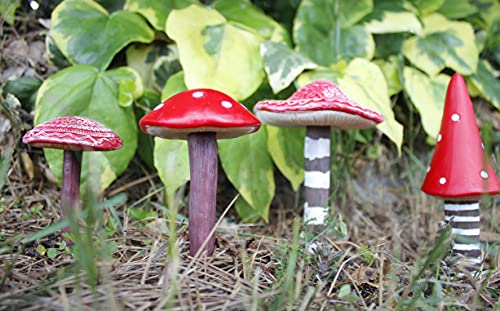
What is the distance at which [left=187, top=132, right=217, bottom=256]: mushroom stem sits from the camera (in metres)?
1.43

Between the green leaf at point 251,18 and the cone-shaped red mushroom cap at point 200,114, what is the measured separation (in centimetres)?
109

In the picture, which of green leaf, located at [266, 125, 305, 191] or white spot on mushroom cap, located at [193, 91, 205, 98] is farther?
green leaf, located at [266, 125, 305, 191]

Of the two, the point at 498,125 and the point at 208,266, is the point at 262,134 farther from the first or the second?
the point at 498,125

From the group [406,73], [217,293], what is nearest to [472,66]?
[406,73]

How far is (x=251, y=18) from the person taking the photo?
238 centimetres

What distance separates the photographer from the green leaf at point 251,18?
2.35 metres

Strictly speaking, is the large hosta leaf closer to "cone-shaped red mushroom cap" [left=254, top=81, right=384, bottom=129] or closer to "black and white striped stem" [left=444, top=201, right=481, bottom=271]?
"cone-shaped red mushroom cap" [left=254, top=81, right=384, bottom=129]

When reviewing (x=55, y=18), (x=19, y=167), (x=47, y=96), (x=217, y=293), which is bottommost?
(x=217, y=293)

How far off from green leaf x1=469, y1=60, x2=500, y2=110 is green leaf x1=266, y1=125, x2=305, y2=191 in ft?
4.07

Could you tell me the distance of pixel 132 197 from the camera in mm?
2352

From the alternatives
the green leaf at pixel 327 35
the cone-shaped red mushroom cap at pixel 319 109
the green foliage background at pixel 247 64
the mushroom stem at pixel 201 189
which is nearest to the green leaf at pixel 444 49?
the green foliage background at pixel 247 64

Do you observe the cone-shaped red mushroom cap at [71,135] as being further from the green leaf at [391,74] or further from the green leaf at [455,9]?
the green leaf at [455,9]

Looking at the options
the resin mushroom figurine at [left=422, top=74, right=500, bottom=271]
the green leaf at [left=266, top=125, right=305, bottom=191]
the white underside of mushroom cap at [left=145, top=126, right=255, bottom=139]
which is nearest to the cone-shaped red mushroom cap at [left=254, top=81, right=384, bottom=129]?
the white underside of mushroom cap at [left=145, top=126, right=255, bottom=139]

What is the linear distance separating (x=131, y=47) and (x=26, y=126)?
697 mm
